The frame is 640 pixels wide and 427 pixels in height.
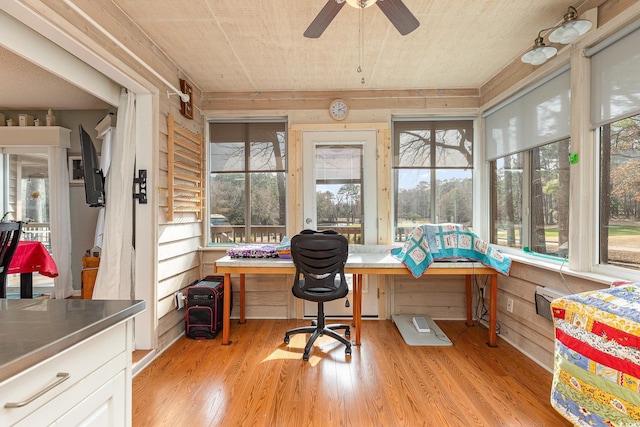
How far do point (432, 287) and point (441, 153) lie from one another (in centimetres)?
156

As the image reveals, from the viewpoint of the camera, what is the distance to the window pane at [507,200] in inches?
117

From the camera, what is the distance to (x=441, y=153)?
3.56 meters

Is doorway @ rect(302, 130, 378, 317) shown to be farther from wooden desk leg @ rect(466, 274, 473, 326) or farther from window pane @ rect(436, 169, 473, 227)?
wooden desk leg @ rect(466, 274, 473, 326)

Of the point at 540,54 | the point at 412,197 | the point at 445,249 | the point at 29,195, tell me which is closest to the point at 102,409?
the point at 445,249

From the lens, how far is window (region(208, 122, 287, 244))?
3617 mm

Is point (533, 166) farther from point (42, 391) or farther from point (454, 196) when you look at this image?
point (42, 391)

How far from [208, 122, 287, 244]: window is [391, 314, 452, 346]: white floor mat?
5.48 ft

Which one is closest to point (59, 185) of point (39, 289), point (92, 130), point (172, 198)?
point (92, 130)

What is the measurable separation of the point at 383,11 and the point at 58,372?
1.98 metres

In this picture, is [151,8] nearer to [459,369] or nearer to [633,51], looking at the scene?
[633,51]

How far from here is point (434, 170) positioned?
11.7 ft

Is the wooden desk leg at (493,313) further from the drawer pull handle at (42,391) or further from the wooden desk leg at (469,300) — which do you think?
the drawer pull handle at (42,391)

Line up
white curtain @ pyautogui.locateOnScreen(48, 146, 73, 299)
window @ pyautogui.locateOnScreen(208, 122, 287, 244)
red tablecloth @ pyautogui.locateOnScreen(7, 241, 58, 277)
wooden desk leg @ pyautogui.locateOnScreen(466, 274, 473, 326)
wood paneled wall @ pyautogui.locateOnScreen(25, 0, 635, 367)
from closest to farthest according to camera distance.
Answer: wood paneled wall @ pyautogui.locateOnScreen(25, 0, 635, 367)
red tablecloth @ pyautogui.locateOnScreen(7, 241, 58, 277)
wooden desk leg @ pyautogui.locateOnScreen(466, 274, 473, 326)
window @ pyautogui.locateOnScreen(208, 122, 287, 244)
white curtain @ pyautogui.locateOnScreen(48, 146, 73, 299)

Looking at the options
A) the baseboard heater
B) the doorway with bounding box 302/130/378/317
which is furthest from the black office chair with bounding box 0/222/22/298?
the baseboard heater
